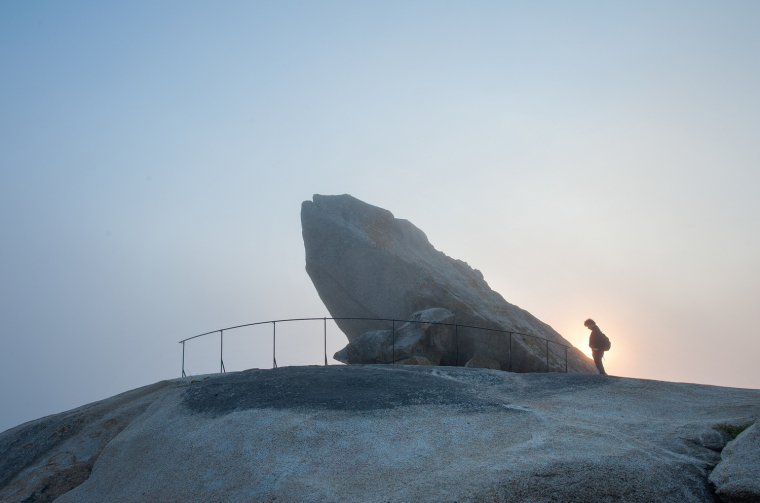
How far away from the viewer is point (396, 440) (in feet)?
31.8

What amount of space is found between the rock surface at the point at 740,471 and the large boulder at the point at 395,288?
10078mm

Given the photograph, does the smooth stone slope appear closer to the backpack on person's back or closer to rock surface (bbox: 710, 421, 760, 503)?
rock surface (bbox: 710, 421, 760, 503)

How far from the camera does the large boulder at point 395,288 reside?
20.1 meters

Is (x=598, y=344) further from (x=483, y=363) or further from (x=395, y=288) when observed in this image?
(x=395, y=288)

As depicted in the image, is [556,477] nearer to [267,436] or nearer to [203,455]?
[267,436]

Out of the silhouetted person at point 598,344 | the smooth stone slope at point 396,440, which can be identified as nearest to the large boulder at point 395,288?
the silhouetted person at point 598,344

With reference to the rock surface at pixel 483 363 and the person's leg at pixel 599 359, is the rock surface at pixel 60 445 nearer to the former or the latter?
the rock surface at pixel 483 363

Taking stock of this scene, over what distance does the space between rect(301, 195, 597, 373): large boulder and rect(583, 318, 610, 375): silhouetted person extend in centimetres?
263

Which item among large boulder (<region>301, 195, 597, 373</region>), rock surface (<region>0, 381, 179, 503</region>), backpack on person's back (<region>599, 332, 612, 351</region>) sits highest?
large boulder (<region>301, 195, 597, 373</region>)

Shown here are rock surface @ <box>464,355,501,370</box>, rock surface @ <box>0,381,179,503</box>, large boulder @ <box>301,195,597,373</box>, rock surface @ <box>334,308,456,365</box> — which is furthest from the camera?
large boulder @ <box>301,195,597,373</box>

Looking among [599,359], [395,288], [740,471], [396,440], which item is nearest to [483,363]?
[599,359]

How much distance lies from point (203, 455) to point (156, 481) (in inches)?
33.4

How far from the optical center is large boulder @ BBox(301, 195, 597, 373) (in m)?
20.1

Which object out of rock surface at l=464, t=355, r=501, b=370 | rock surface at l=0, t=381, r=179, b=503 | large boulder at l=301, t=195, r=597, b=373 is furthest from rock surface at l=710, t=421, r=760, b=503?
rock surface at l=0, t=381, r=179, b=503
